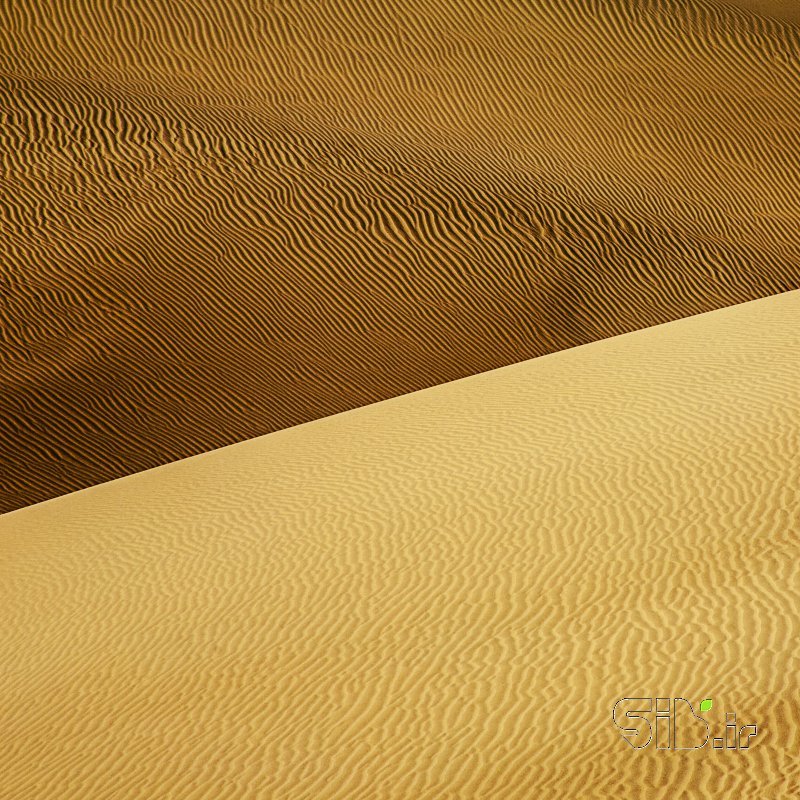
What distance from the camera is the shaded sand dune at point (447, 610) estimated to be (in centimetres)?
381

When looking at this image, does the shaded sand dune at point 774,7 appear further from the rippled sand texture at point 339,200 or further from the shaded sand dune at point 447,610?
the shaded sand dune at point 447,610

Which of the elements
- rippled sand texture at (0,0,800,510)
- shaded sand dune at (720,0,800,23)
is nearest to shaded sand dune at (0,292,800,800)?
Answer: rippled sand texture at (0,0,800,510)

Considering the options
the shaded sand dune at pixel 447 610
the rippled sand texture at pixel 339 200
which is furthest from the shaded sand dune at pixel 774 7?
the shaded sand dune at pixel 447 610

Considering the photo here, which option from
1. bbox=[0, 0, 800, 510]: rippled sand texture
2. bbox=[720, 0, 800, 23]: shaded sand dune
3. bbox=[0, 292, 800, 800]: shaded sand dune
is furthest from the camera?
bbox=[720, 0, 800, 23]: shaded sand dune

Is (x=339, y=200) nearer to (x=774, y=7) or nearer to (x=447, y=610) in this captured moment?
(x=447, y=610)

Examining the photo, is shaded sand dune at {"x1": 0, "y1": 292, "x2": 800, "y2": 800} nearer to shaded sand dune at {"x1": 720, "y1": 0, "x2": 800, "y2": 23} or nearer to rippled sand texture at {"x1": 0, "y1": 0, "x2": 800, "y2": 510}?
rippled sand texture at {"x1": 0, "y1": 0, "x2": 800, "y2": 510}

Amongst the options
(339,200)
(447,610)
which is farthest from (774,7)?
(447,610)

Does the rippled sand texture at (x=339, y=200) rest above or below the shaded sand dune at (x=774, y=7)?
below

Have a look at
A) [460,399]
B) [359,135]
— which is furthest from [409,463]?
[359,135]

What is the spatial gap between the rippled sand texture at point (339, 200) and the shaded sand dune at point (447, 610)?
12.3 feet

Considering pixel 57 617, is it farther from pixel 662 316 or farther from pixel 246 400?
pixel 662 316

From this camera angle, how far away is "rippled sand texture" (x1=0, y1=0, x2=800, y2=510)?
12.3 m

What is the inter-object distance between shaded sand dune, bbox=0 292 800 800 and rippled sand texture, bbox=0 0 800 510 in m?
3.75

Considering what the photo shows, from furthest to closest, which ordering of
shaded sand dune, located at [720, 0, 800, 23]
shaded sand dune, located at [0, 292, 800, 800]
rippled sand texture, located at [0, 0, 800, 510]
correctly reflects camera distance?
1. shaded sand dune, located at [720, 0, 800, 23]
2. rippled sand texture, located at [0, 0, 800, 510]
3. shaded sand dune, located at [0, 292, 800, 800]
